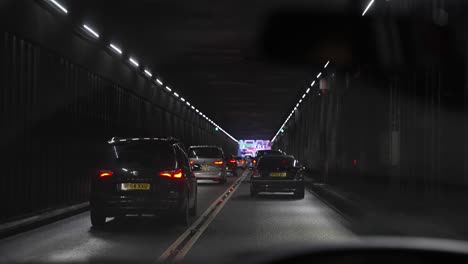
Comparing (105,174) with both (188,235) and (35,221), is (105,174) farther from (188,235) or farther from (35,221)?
(188,235)

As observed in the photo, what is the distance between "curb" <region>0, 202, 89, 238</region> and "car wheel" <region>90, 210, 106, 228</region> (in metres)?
1.11

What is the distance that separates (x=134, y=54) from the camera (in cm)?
2597

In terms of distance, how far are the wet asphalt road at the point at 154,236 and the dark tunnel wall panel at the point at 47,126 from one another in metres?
1.01

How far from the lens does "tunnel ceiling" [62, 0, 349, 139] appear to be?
18188 mm

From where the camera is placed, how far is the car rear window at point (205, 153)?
30906mm

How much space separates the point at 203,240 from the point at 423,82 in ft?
27.1

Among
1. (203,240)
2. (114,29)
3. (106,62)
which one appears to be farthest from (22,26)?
(106,62)

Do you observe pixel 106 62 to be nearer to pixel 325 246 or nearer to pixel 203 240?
pixel 203 240

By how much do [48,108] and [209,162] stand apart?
15.3m

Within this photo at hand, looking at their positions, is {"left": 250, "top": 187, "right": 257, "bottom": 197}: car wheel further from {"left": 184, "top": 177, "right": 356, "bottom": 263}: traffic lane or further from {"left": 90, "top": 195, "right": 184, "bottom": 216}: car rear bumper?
{"left": 90, "top": 195, "right": 184, "bottom": 216}: car rear bumper

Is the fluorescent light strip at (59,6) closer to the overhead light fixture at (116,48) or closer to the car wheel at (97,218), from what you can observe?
the car wheel at (97,218)

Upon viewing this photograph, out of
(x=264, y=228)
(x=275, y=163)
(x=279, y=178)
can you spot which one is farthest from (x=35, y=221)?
(x=275, y=163)

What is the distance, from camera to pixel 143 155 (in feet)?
41.9

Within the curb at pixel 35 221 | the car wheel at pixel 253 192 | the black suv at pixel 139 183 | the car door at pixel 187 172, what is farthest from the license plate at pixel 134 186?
the car wheel at pixel 253 192
